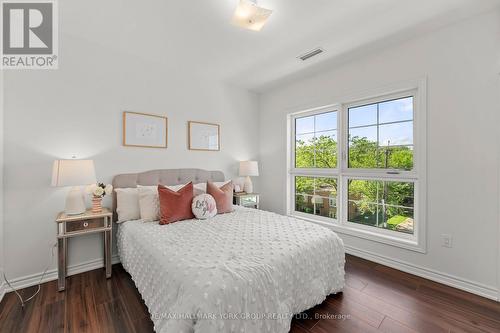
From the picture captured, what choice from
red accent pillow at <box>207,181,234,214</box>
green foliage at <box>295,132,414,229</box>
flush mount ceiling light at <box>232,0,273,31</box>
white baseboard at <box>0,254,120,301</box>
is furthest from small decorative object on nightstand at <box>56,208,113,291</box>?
green foliage at <box>295,132,414,229</box>

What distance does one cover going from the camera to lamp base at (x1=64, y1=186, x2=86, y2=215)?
2217 millimetres

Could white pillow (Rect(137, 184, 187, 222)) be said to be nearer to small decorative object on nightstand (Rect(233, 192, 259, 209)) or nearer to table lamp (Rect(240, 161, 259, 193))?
small decorative object on nightstand (Rect(233, 192, 259, 209))

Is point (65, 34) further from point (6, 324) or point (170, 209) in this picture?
point (6, 324)

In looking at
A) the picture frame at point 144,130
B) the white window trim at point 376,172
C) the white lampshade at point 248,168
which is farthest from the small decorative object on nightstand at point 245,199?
the picture frame at point 144,130

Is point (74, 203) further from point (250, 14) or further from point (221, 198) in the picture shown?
point (250, 14)

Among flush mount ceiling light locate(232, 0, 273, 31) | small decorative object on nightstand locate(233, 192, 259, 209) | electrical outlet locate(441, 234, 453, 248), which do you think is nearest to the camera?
flush mount ceiling light locate(232, 0, 273, 31)

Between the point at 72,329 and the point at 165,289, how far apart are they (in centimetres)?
88

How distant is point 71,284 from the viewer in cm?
224

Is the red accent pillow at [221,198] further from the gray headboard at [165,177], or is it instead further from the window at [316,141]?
the window at [316,141]

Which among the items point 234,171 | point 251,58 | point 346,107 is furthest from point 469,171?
point 234,171

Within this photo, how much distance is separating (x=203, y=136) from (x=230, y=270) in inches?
97.6

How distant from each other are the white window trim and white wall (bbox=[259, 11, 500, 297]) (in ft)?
0.21

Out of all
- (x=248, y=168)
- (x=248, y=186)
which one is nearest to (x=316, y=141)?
(x=248, y=168)

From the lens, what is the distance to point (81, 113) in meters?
2.52
